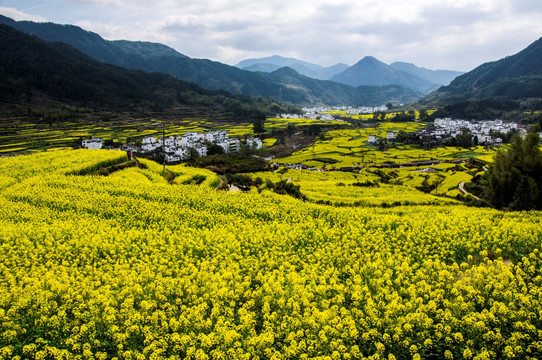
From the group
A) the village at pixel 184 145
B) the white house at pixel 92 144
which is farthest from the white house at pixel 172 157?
the white house at pixel 92 144

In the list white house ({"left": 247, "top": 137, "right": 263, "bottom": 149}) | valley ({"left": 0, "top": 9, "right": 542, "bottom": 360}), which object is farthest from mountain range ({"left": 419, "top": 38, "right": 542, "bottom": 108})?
valley ({"left": 0, "top": 9, "right": 542, "bottom": 360})

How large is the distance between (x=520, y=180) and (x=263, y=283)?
80.5 feet

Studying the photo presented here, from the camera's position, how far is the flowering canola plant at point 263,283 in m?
7.88

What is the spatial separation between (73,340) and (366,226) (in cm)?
1297

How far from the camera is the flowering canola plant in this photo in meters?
7.88

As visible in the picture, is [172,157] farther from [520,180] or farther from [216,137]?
[520,180]

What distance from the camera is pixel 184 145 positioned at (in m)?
60.8

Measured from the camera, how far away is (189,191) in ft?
76.7

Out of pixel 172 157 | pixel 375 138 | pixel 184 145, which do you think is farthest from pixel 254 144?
pixel 375 138

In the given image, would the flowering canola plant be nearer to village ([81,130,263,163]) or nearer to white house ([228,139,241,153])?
village ([81,130,263,163])

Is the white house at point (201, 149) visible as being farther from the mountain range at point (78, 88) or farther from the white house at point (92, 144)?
the mountain range at point (78, 88)

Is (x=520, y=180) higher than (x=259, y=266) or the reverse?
higher

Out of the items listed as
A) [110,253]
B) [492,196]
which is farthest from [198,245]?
[492,196]

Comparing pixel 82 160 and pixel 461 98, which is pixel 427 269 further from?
pixel 461 98
